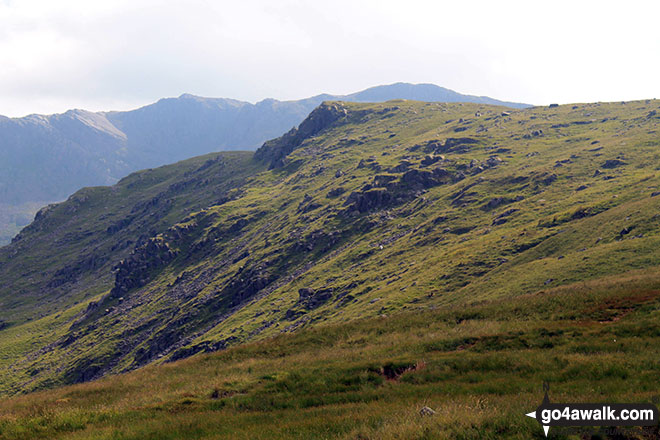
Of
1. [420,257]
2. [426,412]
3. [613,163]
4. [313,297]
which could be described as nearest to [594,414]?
[426,412]

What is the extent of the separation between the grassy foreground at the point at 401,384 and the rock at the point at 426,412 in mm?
413

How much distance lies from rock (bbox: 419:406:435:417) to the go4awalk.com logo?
10.8ft

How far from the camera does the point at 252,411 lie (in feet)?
62.8

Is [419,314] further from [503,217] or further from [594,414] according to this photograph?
[503,217]

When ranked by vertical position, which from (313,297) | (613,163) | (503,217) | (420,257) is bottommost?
(313,297)

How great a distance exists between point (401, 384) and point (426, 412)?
6389 mm

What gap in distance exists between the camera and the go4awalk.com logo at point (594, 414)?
12.2 meters

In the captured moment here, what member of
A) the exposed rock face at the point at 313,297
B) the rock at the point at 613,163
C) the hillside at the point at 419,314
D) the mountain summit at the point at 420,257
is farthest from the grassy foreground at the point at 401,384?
the rock at the point at 613,163

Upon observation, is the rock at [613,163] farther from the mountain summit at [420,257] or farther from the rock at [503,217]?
the rock at [503,217]

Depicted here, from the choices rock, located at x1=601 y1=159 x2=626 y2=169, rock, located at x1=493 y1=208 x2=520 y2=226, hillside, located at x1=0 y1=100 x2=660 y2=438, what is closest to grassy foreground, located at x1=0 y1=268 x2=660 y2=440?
hillside, located at x1=0 y1=100 x2=660 y2=438

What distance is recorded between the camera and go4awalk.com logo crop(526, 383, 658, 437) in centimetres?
1225

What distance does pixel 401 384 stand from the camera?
68.7 feet

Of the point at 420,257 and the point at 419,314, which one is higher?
the point at 419,314

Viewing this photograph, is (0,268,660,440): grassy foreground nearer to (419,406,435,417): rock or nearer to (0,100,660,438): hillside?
(0,100,660,438): hillside
